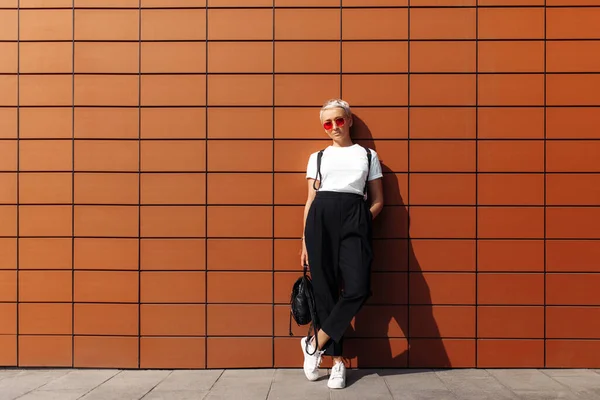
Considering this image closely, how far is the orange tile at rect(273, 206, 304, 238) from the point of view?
460cm

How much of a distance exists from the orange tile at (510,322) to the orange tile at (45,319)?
3.40 m

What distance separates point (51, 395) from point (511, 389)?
3263 millimetres

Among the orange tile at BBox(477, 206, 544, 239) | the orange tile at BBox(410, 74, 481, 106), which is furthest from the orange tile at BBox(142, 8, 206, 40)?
the orange tile at BBox(477, 206, 544, 239)

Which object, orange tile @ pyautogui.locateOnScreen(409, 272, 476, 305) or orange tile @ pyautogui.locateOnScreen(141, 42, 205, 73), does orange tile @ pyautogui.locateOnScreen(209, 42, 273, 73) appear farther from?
orange tile @ pyautogui.locateOnScreen(409, 272, 476, 305)

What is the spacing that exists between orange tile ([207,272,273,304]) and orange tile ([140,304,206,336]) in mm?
169

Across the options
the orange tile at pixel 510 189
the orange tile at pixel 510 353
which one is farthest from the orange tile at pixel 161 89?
the orange tile at pixel 510 353

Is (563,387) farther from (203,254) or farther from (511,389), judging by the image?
(203,254)

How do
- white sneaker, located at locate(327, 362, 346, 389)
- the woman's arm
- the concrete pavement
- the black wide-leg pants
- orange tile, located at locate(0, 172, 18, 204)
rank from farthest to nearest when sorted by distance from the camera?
orange tile, located at locate(0, 172, 18, 204) < the woman's arm < the black wide-leg pants < white sneaker, located at locate(327, 362, 346, 389) < the concrete pavement

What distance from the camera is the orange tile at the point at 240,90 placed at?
15.2 feet

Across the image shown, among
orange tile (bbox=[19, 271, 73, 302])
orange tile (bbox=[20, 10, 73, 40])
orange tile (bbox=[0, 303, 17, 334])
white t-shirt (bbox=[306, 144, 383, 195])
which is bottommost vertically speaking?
orange tile (bbox=[0, 303, 17, 334])

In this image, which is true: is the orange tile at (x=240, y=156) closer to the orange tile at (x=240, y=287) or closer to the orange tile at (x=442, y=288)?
the orange tile at (x=240, y=287)

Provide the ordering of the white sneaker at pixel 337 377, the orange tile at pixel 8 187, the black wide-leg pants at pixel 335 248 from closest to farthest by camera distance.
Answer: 1. the white sneaker at pixel 337 377
2. the black wide-leg pants at pixel 335 248
3. the orange tile at pixel 8 187

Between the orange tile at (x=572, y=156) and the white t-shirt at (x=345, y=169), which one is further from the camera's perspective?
the orange tile at (x=572, y=156)

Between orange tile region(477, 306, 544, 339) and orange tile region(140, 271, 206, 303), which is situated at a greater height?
orange tile region(140, 271, 206, 303)
